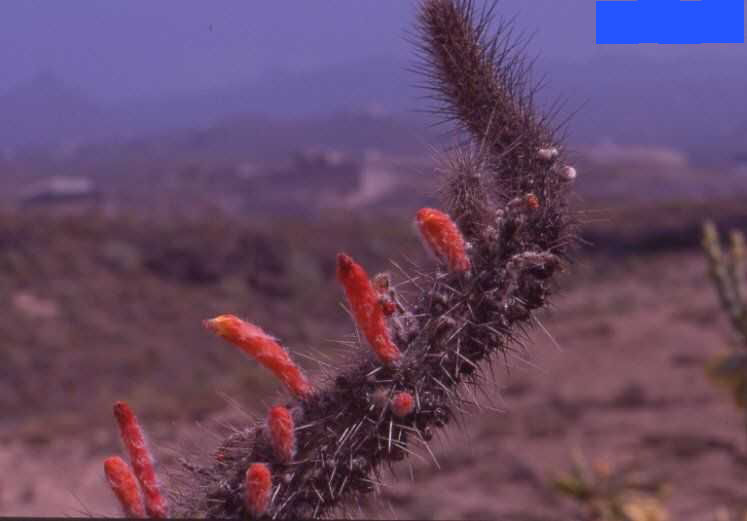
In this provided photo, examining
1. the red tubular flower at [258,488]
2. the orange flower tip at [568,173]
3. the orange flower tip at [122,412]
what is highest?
the orange flower tip at [568,173]

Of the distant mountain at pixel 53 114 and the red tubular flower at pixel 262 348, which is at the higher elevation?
the red tubular flower at pixel 262 348

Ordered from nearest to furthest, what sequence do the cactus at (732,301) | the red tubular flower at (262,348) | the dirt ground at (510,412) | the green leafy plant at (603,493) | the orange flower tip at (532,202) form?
the red tubular flower at (262,348) < the orange flower tip at (532,202) < the cactus at (732,301) < the green leafy plant at (603,493) < the dirt ground at (510,412)

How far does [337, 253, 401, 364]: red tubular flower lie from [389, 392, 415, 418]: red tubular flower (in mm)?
65

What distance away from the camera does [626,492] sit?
5.46m

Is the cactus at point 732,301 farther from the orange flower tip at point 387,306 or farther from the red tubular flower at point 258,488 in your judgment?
the red tubular flower at point 258,488

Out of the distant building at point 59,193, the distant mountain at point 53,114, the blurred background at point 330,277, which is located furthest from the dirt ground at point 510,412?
the distant mountain at point 53,114

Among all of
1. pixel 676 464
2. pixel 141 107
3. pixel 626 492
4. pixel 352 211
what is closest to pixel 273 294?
pixel 352 211

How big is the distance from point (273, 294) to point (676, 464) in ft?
51.7

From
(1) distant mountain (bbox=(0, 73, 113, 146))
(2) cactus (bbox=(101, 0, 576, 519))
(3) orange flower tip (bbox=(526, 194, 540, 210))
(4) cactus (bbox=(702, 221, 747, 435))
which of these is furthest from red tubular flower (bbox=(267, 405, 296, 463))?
(1) distant mountain (bbox=(0, 73, 113, 146))

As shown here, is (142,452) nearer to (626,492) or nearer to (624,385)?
(626,492)

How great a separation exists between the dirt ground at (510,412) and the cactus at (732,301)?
803 mm

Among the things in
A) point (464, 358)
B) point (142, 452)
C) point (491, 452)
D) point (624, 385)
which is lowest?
point (491, 452)

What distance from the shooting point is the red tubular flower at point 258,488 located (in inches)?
50.8

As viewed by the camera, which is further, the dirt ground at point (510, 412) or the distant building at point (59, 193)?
the distant building at point (59, 193)
